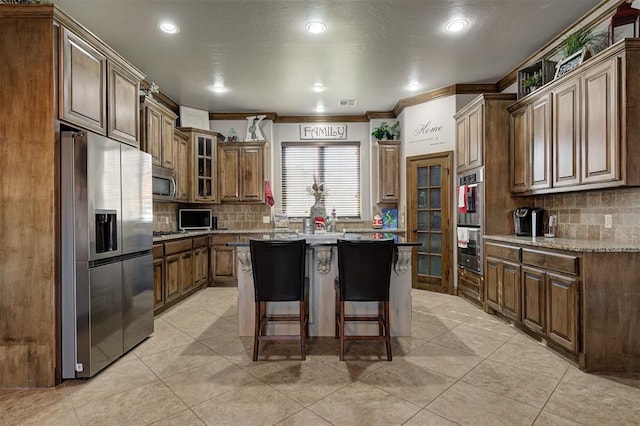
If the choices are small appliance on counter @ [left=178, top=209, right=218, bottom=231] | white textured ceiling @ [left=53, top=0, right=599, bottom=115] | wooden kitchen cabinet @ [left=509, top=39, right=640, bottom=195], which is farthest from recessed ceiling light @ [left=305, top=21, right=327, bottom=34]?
small appliance on counter @ [left=178, top=209, right=218, bottom=231]

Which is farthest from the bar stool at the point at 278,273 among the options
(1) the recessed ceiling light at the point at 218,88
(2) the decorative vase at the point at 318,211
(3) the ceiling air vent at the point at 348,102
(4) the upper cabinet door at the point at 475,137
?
(3) the ceiling air vent at the point at 348,102

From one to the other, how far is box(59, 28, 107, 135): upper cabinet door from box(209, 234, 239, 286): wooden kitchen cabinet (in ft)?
9.57

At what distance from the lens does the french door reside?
4824 mm

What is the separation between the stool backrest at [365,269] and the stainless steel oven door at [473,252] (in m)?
1.97

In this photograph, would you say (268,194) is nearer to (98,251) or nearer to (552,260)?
(98,251)

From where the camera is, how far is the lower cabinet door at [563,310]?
2510 mm

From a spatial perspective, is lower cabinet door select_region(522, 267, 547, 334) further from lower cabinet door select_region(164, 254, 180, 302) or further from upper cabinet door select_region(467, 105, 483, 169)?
lower cabinet door select_region(164, 254, 180, 302)

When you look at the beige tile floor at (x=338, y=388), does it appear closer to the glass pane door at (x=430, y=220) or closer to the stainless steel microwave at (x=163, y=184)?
the glass pane door at (x=430, y=220)

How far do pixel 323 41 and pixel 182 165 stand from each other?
9.69 feet

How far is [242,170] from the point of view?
5.78 metres

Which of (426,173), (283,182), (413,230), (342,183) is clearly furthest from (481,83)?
(283,182)

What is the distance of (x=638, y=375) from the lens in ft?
7.79

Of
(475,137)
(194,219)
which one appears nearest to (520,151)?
(475,137)

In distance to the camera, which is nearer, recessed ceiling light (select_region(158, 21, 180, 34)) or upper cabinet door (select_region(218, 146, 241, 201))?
recessed ceiling light (select_region(158, 21, 180, 34))
